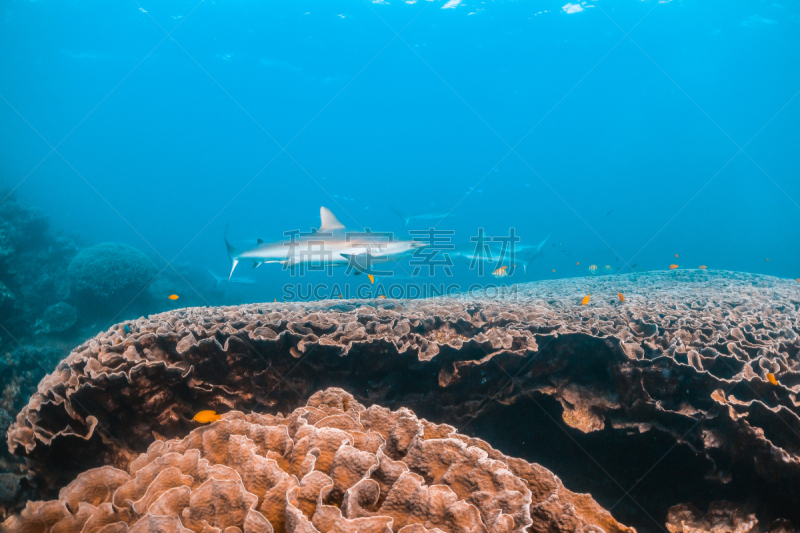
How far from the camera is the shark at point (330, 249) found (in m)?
6.39

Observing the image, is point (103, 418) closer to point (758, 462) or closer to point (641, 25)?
point (758, 462)

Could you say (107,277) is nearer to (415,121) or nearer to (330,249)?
(330,249)

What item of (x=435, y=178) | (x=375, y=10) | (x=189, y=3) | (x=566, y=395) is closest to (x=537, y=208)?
(x=435, y=178)

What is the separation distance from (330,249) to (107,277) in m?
16.5

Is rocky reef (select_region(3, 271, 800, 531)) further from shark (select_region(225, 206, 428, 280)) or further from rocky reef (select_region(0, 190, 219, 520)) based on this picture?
rocky reef (select_region(0, 190, 219, 520))

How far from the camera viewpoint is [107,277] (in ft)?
54.1

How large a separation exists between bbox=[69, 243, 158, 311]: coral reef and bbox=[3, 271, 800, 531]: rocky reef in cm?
1530

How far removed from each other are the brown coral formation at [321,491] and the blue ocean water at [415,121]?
41.5ft

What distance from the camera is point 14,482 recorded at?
4.05 m

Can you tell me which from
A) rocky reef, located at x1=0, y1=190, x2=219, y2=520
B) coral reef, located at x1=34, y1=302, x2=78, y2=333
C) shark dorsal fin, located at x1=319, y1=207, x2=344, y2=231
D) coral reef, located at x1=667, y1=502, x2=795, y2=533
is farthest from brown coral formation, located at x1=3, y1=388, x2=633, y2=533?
coral reef, located at x1=34, y1=302, x2=78, y2=333

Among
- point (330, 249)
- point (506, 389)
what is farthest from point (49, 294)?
point (506, 389)

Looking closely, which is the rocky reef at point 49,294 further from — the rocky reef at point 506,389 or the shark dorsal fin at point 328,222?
the shark dorsal fin at point 328,222

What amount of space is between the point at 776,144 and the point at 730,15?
109191mm

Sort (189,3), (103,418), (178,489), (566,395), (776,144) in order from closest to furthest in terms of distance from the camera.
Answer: (178,489) < (103,418) < (566,395) < (189,3) < (776,144)
